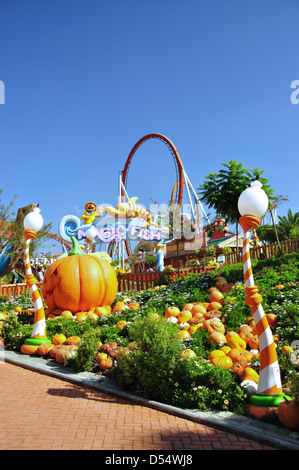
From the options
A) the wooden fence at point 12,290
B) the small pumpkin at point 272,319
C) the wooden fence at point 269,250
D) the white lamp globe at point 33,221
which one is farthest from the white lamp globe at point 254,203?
the wooden fence at point 12,290

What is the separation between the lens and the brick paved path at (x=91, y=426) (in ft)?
11.2

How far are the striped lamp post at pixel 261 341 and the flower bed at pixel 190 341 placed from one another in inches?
7.7

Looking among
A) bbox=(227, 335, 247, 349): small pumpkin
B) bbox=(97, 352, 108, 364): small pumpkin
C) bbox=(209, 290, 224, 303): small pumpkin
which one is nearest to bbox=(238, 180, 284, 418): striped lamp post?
bbox=(227, 335, 247, 349): small pumpkin

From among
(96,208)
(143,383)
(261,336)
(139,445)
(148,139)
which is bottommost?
(139,445)

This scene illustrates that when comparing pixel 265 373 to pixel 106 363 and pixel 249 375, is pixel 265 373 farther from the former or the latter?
pixel 106 363

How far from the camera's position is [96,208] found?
20.5 meters

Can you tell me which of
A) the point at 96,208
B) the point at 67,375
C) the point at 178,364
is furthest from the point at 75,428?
the point at 96,208

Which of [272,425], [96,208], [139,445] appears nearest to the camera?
[139,445]

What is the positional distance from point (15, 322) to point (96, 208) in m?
13.1

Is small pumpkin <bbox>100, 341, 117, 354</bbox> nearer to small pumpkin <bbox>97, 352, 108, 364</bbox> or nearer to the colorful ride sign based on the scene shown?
small pumpkin <bbox>97, 352, 108, 364</bbox>

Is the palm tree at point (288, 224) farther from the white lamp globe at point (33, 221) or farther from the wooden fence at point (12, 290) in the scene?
the white lamp globe at point (33, 221)

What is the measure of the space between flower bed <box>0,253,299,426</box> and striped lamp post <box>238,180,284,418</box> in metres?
0.20

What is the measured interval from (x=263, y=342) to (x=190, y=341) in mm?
2003

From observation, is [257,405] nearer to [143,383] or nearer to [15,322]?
[143,383]
